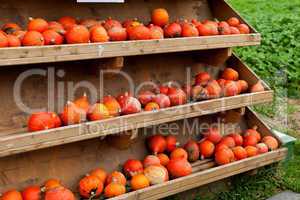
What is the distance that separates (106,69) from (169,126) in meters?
1.07

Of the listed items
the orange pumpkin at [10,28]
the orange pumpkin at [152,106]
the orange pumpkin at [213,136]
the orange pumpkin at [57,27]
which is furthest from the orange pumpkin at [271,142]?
the orange pumpkin at [10,28]

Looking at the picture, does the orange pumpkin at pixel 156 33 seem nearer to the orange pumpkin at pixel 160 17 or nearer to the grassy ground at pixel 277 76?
the orange pumpkin at pixel 160 17

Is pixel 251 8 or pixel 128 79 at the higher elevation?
pixel 251 8

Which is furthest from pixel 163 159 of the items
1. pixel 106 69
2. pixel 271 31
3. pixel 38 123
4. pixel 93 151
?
pixel 271 31

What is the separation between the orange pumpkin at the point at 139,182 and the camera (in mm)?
3486

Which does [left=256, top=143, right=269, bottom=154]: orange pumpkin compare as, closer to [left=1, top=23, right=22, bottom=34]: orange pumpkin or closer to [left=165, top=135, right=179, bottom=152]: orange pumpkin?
[left=165, top=135, right=179, bottom=152]: orange pumpkin

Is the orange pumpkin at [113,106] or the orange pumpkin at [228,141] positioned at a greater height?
the orange pumpkin at [113,106]

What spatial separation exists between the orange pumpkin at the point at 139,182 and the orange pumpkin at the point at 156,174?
50 mm

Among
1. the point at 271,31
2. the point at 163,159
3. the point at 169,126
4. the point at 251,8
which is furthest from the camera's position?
the point at 251,8

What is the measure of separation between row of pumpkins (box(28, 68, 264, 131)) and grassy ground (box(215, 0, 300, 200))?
3.17 feet

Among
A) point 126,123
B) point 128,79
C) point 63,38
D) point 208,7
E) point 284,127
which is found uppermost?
point 208,7

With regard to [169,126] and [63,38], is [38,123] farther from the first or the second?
[169,126]

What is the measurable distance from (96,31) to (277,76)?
5161mm

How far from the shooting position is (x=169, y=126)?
422cm
